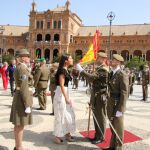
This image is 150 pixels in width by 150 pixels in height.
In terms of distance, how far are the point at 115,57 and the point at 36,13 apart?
73.9 m

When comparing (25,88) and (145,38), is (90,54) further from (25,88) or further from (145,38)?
(145,38)

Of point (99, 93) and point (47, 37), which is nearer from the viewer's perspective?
point (99, 93)

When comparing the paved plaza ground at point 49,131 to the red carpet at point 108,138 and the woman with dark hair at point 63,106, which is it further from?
the woman with dark hair at point 63,106

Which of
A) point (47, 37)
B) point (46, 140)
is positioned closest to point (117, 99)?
point (46, 140)

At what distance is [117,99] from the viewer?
229 inches

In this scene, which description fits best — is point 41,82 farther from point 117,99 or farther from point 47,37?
point 47,37

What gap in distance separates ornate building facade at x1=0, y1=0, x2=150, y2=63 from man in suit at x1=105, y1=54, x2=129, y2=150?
6736cm

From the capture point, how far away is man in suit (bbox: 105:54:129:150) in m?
5.68

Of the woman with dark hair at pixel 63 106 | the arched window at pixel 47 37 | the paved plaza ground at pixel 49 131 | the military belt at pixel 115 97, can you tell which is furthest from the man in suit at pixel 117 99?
the arched window at pixel 47 37

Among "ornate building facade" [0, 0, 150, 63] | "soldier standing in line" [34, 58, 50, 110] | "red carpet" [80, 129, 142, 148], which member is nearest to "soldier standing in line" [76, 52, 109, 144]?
"red carpet" [80, 129, 142, 148]

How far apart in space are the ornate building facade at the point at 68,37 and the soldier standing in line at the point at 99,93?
219 ft

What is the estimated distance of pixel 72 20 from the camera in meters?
79.0

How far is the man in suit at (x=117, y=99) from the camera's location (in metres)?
5.68

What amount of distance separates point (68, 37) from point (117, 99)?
71.0 metres
